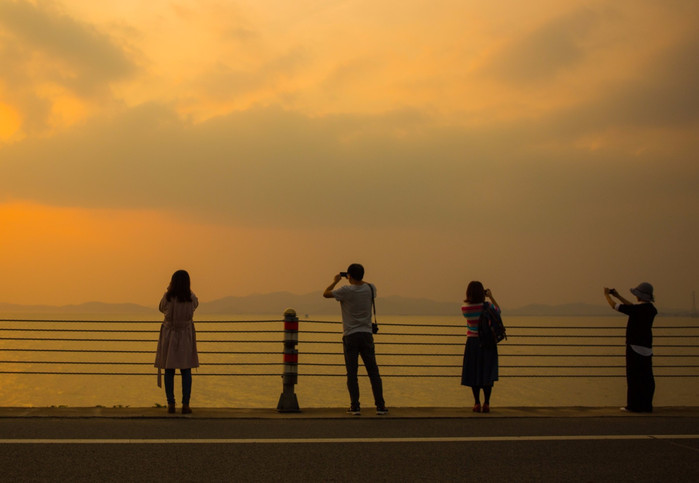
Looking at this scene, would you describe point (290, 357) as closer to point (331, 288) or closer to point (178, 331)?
point (331, 288)

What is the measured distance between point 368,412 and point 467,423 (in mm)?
1636

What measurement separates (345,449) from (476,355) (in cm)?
374

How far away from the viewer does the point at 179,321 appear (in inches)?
375

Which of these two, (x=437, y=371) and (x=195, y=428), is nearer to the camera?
(x=195, y=428)

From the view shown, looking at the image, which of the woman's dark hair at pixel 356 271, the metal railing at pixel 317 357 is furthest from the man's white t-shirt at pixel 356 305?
the metal railing at pixel 317 357

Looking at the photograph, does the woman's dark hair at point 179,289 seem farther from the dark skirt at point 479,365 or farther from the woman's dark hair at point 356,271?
the dark skirt at point 479,365

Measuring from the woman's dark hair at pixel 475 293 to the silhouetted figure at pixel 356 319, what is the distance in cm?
133

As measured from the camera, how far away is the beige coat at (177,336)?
9492 millimetres

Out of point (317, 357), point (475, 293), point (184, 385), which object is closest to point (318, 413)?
point (184, 385)

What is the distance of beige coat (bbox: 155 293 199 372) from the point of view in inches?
374

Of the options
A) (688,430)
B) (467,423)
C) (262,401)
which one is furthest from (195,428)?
(262,401)

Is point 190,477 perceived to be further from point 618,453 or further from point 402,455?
point 618,453

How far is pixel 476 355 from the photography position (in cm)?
1001

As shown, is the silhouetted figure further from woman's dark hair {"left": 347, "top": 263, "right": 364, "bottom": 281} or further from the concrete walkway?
the concrete walkway
